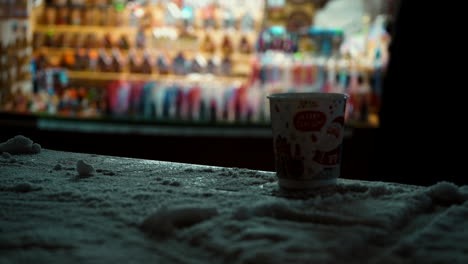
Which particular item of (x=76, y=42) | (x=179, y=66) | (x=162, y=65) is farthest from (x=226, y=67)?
(x=76, y=42)

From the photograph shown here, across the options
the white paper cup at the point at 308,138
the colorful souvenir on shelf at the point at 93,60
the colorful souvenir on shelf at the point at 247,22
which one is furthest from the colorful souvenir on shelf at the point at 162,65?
the white paper cup at the point at 308,138

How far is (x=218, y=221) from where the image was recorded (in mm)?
725

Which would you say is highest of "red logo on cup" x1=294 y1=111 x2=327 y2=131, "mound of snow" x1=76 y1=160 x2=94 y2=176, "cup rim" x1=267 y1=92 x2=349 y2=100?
"cup rim" x1=267 y1=92 x2=349 y2=100

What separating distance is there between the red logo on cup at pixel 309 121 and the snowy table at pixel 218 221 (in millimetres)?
108

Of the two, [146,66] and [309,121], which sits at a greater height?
[146,66]

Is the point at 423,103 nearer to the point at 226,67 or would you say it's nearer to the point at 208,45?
the point at 226,67

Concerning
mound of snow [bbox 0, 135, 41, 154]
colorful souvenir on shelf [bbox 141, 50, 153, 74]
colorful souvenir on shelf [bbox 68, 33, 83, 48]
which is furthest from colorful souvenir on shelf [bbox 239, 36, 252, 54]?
mound of snow [bbox 0, 135, 41, 154]

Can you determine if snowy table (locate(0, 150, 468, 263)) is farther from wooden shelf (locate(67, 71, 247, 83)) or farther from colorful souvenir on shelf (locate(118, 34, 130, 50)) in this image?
colorful souvenir on shelf (locate(118, 34, 130, 50))

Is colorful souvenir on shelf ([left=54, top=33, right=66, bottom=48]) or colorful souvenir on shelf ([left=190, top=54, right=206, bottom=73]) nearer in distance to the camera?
colorful souvenir on shelf ([left=190, top=54, right=206, bottom=73])

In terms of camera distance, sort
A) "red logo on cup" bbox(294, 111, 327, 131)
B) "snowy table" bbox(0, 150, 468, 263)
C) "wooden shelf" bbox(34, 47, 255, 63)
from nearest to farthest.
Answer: "snowy table" bbox(0, 150, 468, 263)
"red logo on cup" bbox(294, 111, 327, 131)
"wooden shelf" bbox(34, 47, 255, 63)

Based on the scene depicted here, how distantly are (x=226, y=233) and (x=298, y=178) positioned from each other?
281mm

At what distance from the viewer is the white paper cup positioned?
919mm

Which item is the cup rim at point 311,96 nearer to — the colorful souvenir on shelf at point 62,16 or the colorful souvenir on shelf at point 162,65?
the colorful souvenir on shelf at point 162,65

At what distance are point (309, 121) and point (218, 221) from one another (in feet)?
0.90
